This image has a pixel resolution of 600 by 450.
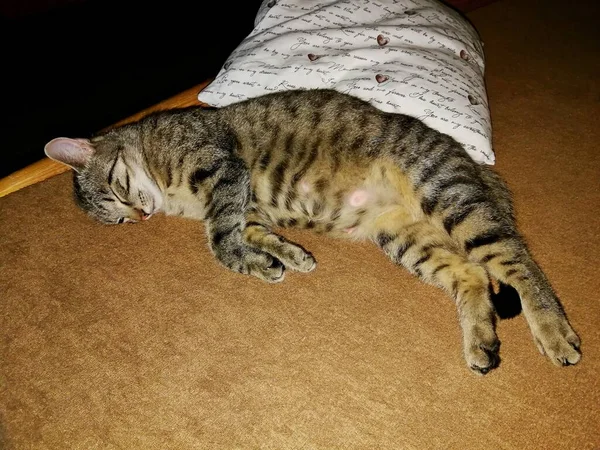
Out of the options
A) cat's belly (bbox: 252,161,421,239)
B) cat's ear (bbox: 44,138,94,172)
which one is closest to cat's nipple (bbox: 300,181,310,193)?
cat's belly (bbox: 252,161,421,239)

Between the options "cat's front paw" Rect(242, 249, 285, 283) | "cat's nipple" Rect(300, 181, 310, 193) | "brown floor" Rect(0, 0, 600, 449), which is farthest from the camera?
"cat's nipple" Rect(300, 181, 310, 193)

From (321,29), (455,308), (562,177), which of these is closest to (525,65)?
(562,177)

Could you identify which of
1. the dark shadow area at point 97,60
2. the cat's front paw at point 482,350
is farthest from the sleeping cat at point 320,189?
the dark shadow area at point 97,60

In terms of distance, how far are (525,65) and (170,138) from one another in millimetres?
2174

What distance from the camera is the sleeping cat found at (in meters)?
1.77

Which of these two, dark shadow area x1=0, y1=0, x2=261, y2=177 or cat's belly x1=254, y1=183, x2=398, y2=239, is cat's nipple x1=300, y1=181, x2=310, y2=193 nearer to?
cat's belly x1=254, y1=183, x2=398, y2=239

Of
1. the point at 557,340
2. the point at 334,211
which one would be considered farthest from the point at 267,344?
the point at 557,340

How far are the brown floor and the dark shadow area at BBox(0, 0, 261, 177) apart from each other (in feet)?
1.64

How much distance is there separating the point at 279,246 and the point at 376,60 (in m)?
0.95

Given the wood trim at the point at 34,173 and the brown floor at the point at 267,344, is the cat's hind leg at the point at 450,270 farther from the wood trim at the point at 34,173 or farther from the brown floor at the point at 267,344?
the wood trim at the point at 34,173

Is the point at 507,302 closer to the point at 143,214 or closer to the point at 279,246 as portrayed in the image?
the point at 279,246

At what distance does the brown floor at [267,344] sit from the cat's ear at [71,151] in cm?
32

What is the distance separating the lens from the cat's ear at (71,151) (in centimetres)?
200

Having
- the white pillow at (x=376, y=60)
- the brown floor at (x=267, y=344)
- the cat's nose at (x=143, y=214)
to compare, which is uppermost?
the white pillow at (x=376, y=60)
